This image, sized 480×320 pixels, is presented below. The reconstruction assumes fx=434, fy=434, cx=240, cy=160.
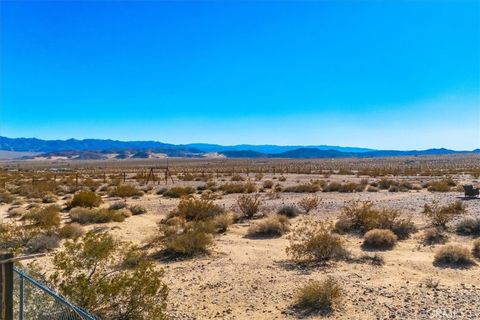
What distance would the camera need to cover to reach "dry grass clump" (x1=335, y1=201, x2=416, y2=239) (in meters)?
16.8

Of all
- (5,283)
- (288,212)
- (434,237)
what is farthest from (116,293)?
(288,212)

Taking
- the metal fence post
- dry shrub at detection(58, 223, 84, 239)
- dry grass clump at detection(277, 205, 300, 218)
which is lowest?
dry shrub at detection(58, 223, 84, 239)

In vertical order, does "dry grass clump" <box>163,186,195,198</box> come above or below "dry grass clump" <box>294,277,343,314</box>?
below

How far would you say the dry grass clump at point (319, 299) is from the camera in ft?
30.9

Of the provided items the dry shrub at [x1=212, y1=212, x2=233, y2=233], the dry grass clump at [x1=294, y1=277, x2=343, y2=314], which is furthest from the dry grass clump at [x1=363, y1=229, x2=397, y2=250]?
the dry shrub at [x1=212, y1=212, x2=233, y2=233]

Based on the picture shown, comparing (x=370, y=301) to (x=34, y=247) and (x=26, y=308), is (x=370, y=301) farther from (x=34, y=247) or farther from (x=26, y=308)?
(x=34, y=247)

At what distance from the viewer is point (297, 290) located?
33.6 feet

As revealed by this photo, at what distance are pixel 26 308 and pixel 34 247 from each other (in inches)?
301

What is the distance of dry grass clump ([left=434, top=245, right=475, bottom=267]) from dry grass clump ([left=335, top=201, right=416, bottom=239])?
137 inches

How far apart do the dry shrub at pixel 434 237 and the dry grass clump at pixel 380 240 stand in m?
1.45

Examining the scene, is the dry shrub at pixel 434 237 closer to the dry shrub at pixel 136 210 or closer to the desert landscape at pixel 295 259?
the desert landscape at pixel 295 259

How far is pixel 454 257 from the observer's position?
1254cm

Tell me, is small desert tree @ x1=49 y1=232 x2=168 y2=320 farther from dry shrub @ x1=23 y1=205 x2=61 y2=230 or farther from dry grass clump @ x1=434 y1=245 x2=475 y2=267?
dry shrub @ x1=23 y1=205 x2=61 y2=230

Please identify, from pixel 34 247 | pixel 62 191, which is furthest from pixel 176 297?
pixel 62 191
